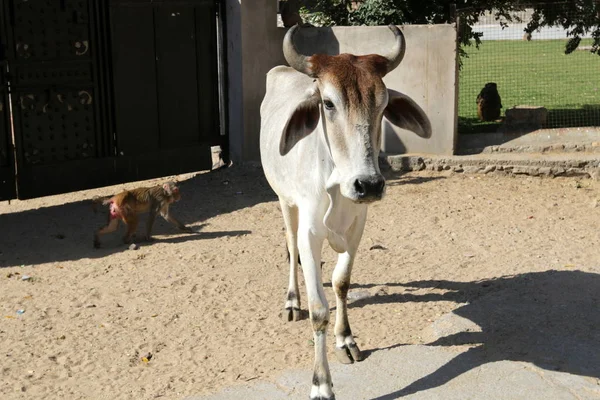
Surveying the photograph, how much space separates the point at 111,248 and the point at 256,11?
4354 mm

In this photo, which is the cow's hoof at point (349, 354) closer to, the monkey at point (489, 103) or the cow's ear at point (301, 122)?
the cow's ear at point (301, 122)

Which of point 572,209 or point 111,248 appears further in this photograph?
point 572,209

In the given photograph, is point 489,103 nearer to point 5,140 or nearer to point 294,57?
point 5,140

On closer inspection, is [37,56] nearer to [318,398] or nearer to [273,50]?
[273,50]

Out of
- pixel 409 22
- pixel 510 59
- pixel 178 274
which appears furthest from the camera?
pixel 510 59

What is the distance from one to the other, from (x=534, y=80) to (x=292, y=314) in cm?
1283

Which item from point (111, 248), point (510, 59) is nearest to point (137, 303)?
point (111, 248)

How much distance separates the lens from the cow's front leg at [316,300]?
554 cm

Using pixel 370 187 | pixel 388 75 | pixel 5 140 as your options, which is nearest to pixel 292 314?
pixel 370 187

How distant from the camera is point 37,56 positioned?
10.1m

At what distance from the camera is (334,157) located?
5418mm

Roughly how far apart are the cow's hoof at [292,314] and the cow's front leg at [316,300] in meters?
1.26

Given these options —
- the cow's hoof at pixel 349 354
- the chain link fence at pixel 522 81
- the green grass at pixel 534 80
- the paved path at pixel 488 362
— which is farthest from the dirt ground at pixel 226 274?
the green grass at pixel 534 80

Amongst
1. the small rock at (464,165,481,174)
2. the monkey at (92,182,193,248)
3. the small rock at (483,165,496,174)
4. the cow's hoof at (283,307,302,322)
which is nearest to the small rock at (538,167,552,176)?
the small rock at (483,165,496,174)
